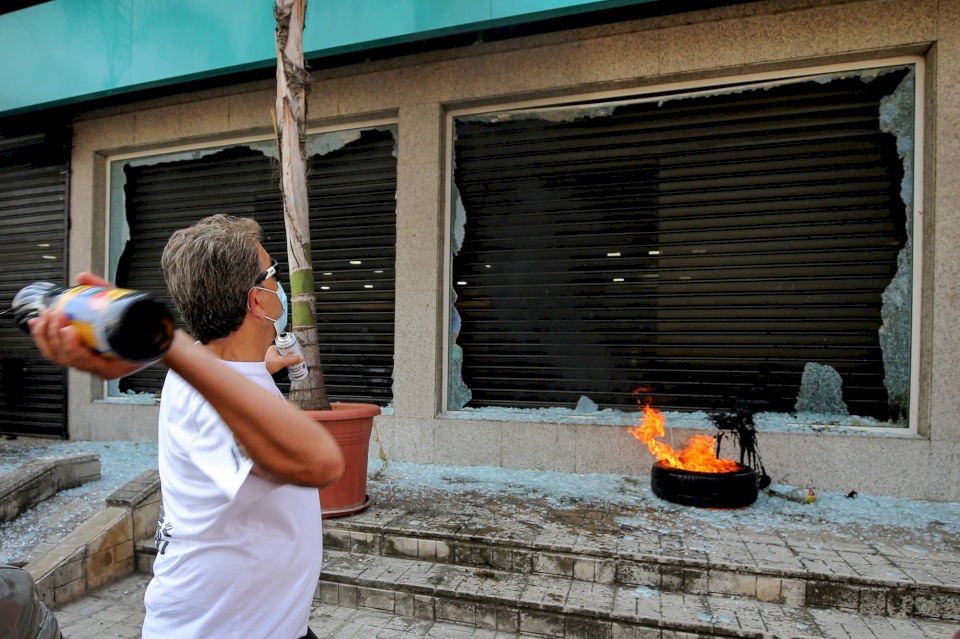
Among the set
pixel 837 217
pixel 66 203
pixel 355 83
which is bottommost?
pixel 837 217

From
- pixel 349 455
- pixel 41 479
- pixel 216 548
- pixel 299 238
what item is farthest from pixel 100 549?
pixel 216 548

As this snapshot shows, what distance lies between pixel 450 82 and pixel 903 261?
18.1 ft

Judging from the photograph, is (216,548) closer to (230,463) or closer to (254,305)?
(230,463)

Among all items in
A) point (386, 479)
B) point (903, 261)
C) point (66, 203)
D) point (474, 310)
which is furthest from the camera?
point (66, 203)

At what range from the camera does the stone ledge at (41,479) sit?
4.98 m

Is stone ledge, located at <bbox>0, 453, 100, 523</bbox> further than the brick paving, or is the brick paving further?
stone ledge, located at <bbox>0, 453, 100, 523</bbox>

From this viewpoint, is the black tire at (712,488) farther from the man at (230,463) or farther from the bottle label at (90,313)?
the bottle label at (90,313)

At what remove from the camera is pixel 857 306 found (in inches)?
227

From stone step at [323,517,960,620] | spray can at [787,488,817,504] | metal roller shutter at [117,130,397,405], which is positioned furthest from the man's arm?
metal roller shutter at [117,130,397,405]

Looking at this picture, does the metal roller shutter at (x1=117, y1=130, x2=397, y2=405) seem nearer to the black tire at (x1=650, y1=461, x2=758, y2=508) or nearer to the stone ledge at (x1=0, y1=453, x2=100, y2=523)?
the stone ledge at (x1=0, y1=453, x2=100, y2=523)

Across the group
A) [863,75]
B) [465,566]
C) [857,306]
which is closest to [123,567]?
[465,566]

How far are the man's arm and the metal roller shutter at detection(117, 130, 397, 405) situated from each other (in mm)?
6298

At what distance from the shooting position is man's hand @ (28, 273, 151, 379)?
→ 0.88 m

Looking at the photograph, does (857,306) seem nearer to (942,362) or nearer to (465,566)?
(942,362)
